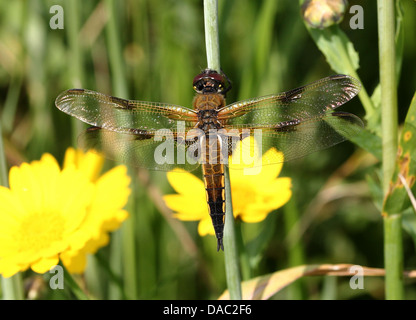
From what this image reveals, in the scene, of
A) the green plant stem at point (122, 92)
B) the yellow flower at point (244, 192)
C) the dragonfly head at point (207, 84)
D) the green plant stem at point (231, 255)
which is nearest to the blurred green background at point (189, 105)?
the green plant stem at point (122, 92)

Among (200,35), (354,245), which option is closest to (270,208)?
(354,245)

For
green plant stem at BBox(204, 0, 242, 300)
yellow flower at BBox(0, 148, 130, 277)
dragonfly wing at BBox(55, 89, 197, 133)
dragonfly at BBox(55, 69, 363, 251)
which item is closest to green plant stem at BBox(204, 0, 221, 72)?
green plant stem at BBox(204, 0, 242, 300)

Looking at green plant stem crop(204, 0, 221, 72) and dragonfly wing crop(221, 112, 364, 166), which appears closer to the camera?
green plant stem crop(204, 0, 221, 72)

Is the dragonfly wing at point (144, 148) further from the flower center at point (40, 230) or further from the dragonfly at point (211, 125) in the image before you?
the flower center at point (40, 230)

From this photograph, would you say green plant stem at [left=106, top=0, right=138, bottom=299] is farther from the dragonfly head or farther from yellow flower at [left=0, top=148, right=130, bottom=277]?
the dragonfly head

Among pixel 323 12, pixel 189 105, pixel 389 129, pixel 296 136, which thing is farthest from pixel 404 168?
pixel 189 105
